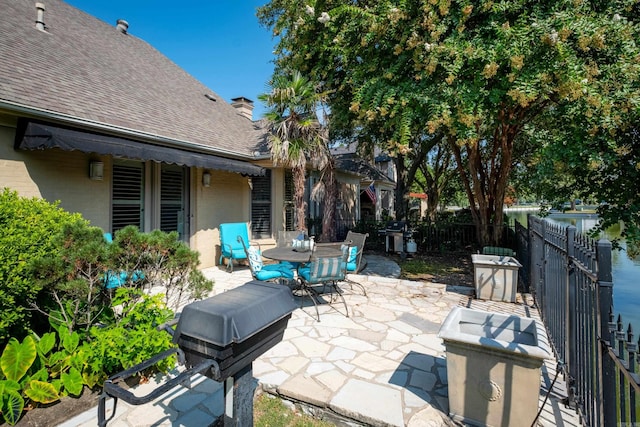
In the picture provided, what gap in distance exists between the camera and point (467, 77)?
588 cm

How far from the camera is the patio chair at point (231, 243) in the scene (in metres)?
8.14

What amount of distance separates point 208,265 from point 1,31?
20.7 ft

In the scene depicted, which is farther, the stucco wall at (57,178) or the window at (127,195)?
the window at (127,195)

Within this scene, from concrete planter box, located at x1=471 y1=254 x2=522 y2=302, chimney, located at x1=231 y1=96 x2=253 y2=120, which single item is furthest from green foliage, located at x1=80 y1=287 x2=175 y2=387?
chimney, located at x1=231 y1=96 x2=253 y2=120

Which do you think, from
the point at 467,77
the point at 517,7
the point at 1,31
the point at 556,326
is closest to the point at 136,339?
the point at 556,326

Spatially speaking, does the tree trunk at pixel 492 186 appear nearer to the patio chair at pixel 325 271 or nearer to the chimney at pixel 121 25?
the patio chair at pixel 325 271

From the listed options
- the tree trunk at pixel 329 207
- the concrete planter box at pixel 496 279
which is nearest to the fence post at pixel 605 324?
the concrete planter box at pixel 496 279

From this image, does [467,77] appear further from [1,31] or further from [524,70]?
[1,31]

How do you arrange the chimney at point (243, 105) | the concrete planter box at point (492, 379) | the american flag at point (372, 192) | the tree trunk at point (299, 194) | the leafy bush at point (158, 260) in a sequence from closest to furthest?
the concrete planter box at point (492, 379), the leafy bush at point (158, 260), the tree trunk at point (299, 194), the chimney at point (243, 105), the american flag at point (372, 192)

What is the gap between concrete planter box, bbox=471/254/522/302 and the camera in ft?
18.8

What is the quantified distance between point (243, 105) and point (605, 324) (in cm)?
1267

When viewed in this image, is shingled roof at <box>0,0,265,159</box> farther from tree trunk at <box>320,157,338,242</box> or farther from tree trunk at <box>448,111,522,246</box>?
tree trunk at <box>448,111,522,246</box>

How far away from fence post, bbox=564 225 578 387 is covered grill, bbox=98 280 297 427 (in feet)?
8.47

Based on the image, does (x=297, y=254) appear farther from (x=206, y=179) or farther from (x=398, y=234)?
(x=398, y=234)
